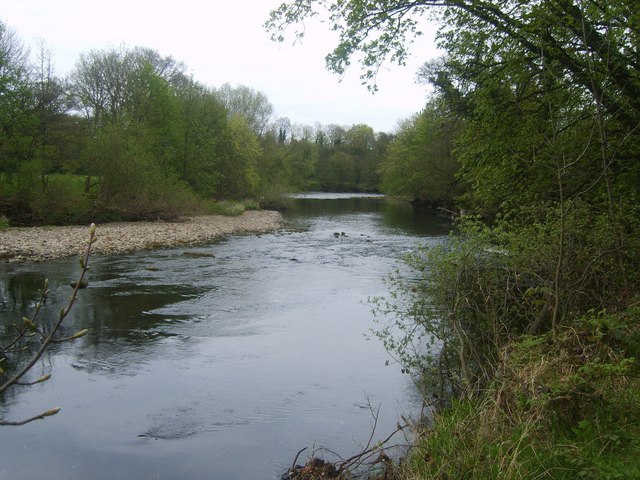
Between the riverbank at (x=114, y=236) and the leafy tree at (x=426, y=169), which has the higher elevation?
the leafy tree at (x=426, y=169)

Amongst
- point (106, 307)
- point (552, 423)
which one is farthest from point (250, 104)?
point (552, 423)

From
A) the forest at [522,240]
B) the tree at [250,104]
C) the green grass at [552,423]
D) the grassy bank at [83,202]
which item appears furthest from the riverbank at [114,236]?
the tree at [250,104]

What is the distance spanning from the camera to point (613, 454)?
4199 millimetres

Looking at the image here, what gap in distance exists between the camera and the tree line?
90.7 feet

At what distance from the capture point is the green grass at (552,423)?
423 centimetres

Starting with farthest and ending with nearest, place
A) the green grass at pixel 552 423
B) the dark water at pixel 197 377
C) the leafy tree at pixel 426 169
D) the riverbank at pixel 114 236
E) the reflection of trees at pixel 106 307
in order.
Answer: the leafy tree at pixel 426 169 < the riverbank at pixel 114 236 < the reflection of trees at pixel 106 307 < the dark water at pixel 197 377 < the green grass at pixel 552 423

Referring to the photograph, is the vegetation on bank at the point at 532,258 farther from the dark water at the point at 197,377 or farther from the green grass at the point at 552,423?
the dark water at the point at 197,377

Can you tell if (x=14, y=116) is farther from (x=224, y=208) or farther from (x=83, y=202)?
(x=224, y=208)

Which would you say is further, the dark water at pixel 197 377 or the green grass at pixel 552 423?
the dark water at pixel 197 377

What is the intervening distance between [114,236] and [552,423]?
2332 cm

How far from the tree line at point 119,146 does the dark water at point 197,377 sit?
1206 centimetres

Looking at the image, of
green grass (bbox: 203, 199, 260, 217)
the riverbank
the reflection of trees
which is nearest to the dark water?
the reflection of trees

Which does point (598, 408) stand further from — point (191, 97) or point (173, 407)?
point (191, 97)

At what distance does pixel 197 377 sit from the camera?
9141 millimetres
